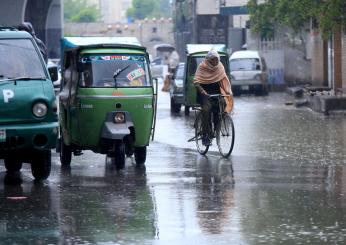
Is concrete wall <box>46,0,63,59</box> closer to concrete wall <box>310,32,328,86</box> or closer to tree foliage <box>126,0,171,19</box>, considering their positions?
concrete wall <box>310,32,328,86</box>

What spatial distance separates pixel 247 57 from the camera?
46.0 meters

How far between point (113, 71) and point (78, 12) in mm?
154915

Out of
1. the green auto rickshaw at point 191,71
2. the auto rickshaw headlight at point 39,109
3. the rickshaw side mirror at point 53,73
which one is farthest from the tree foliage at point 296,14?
the auto rickshaw headlight at point 39,109

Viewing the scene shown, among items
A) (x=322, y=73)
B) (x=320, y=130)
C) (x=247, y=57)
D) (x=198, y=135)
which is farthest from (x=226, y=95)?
(x=247, y=57)

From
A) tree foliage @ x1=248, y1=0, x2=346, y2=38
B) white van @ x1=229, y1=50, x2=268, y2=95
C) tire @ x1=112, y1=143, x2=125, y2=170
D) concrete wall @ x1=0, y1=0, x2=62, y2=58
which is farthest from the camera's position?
concrete wall @ x1=0, y1=0, x2=62, y2=58

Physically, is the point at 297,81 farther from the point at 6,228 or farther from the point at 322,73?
the point at 6,228

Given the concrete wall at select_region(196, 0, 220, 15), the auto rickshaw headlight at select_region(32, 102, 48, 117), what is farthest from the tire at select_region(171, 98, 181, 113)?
the concrete wall at select_region(196, 0, 220, 15)

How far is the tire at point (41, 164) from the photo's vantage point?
1336 centimetres

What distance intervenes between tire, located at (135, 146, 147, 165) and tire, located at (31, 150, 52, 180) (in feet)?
7.34

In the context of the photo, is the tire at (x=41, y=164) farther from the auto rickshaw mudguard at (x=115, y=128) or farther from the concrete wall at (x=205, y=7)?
the concrete wall at (x=205, y=7)

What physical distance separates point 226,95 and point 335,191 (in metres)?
4.89

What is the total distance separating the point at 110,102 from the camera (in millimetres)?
14859

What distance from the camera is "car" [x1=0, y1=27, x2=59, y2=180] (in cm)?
1269

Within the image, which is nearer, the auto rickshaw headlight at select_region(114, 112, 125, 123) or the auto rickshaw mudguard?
the auto rickshaw mudguard
